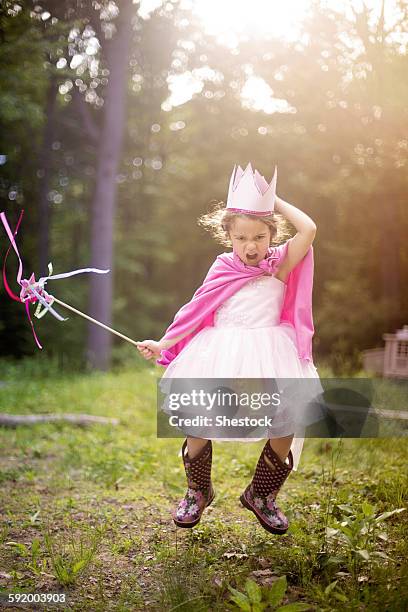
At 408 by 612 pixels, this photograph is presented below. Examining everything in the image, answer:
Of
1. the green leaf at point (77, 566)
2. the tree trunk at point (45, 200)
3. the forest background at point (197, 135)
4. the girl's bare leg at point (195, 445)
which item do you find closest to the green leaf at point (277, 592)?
the girl's bare leg at point (195, 445)

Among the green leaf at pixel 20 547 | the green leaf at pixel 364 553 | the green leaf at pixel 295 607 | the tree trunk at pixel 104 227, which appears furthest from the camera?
the tree trunk at pixel 104 227

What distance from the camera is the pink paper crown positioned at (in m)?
2.41

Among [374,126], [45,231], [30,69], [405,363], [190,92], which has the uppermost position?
[190,92]

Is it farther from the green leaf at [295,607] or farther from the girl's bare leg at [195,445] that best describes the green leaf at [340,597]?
the girl's bare leg at [195,445]

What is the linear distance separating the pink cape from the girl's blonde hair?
8 cm

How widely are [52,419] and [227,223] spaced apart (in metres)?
3.10

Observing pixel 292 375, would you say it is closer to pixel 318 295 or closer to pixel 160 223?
pixel 318 295

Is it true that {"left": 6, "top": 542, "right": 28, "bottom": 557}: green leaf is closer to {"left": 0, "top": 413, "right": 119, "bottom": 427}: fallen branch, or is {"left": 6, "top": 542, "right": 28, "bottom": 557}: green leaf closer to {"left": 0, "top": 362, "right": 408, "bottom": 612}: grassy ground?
{"left": 0, "top": 362, "right": 408, "bottom": 612}: grassy ground

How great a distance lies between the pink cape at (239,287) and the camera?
2.49 meters

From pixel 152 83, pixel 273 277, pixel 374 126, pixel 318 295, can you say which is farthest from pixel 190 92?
pixel 273 277

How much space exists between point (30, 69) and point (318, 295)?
180 inches

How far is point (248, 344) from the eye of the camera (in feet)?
7.85

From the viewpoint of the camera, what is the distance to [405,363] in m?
5.38

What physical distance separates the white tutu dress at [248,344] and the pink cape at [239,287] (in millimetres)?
34
